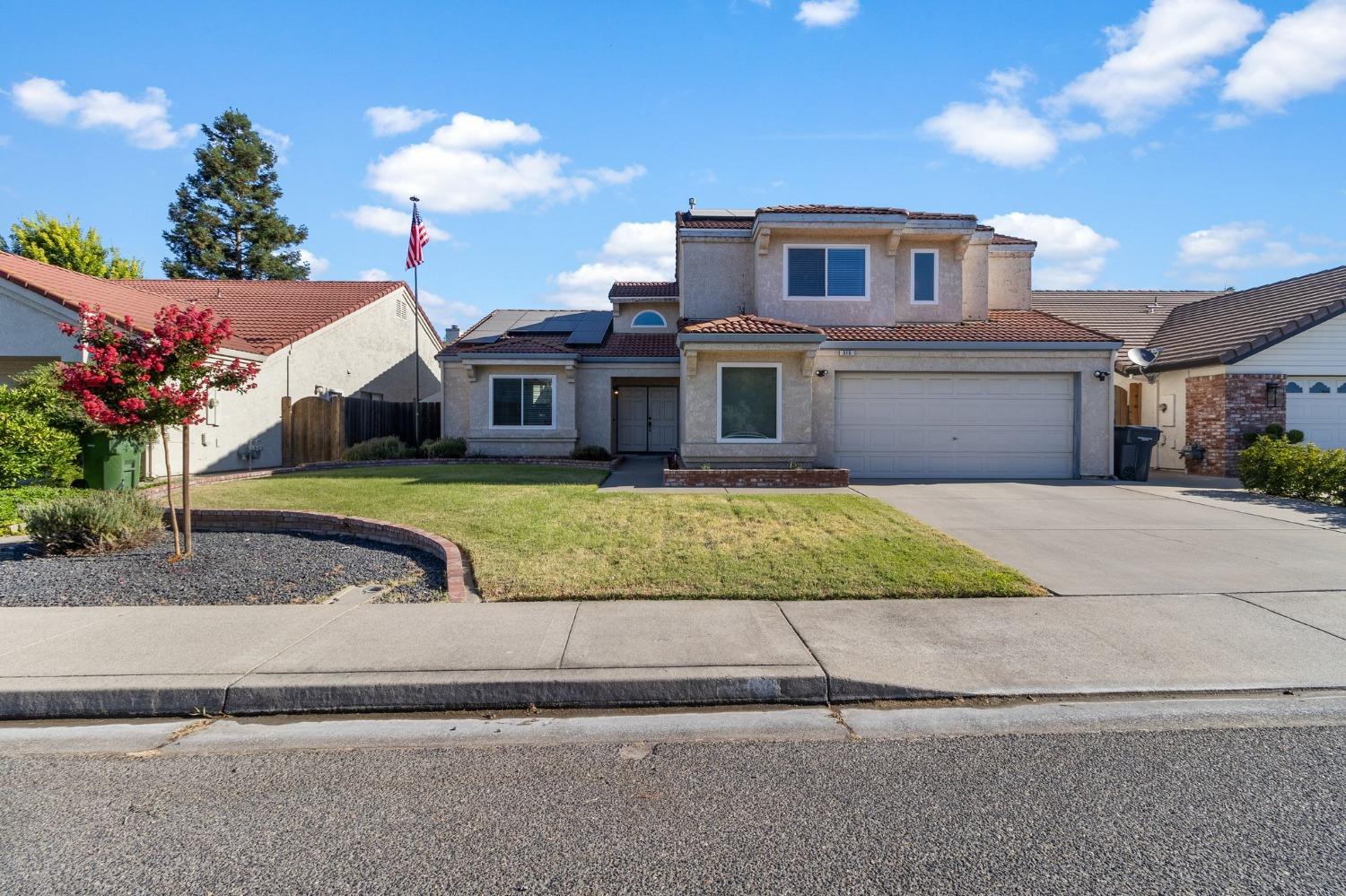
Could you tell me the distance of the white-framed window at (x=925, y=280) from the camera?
17.4 metres

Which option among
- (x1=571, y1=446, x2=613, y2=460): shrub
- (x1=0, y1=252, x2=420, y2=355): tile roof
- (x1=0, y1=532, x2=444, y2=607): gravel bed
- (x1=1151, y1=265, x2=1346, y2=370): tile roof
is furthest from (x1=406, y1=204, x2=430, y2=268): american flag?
(x1=1151, y1=265, x2=1346, y2=370): tile roof

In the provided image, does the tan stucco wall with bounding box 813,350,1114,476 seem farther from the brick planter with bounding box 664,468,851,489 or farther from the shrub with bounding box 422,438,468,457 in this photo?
the shrub with bounding box 422,438,468,457

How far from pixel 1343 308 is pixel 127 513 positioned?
23928mm

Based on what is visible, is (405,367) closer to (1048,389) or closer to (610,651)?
(1048,389)

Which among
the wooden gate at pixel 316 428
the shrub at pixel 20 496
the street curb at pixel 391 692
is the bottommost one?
the street curb at pixel 391 692

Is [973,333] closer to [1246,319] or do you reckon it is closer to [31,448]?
[1246,319]

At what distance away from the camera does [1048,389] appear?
15797 mm

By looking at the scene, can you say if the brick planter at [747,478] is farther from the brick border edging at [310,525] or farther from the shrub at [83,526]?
the shrub at [83,526]

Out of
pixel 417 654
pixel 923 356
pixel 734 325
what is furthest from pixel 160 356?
pixel 923 356

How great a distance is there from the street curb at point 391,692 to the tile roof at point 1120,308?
19604 mm

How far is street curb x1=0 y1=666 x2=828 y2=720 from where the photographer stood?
4.61 meters

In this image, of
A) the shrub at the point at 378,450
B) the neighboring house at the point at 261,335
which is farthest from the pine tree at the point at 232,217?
the shrub at the point at 378,450

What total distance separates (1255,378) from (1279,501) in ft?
19.7

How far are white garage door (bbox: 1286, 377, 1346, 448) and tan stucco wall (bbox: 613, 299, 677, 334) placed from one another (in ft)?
51.2
